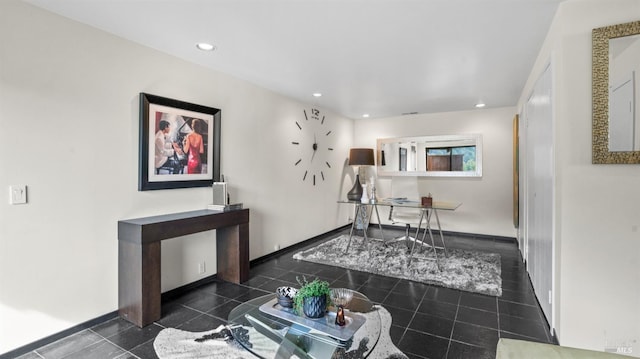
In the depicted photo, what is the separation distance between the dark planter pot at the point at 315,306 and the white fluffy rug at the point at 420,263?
203cm

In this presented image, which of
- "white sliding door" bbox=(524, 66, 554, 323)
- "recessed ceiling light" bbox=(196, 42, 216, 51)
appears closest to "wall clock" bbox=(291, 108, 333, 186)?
"recessed ceiling light" bbox=(196, 42, 216, 51)

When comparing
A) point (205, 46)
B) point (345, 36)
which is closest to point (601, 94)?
point (345, 36)

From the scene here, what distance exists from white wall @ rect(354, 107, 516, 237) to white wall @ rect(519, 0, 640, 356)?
358cm

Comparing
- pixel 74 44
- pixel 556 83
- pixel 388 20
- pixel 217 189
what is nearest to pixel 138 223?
pixel 217 189

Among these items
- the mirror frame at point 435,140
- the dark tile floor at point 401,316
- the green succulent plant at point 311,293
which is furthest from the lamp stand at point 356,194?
the green succulent plant at point 311,293

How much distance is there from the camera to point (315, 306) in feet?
5.61

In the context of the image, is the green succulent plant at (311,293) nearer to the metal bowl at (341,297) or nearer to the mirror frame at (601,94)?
the metal bowl at (341,297)

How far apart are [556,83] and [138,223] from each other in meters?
3.32

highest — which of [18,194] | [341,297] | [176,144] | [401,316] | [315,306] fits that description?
[176,144]

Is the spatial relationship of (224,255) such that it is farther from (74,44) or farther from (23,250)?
(74,44)

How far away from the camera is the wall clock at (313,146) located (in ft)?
16.0

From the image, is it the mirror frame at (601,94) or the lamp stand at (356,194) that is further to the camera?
the lamp stand at (356,194)

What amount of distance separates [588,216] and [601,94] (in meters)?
0.77

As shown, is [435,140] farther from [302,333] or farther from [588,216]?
[302,333]
